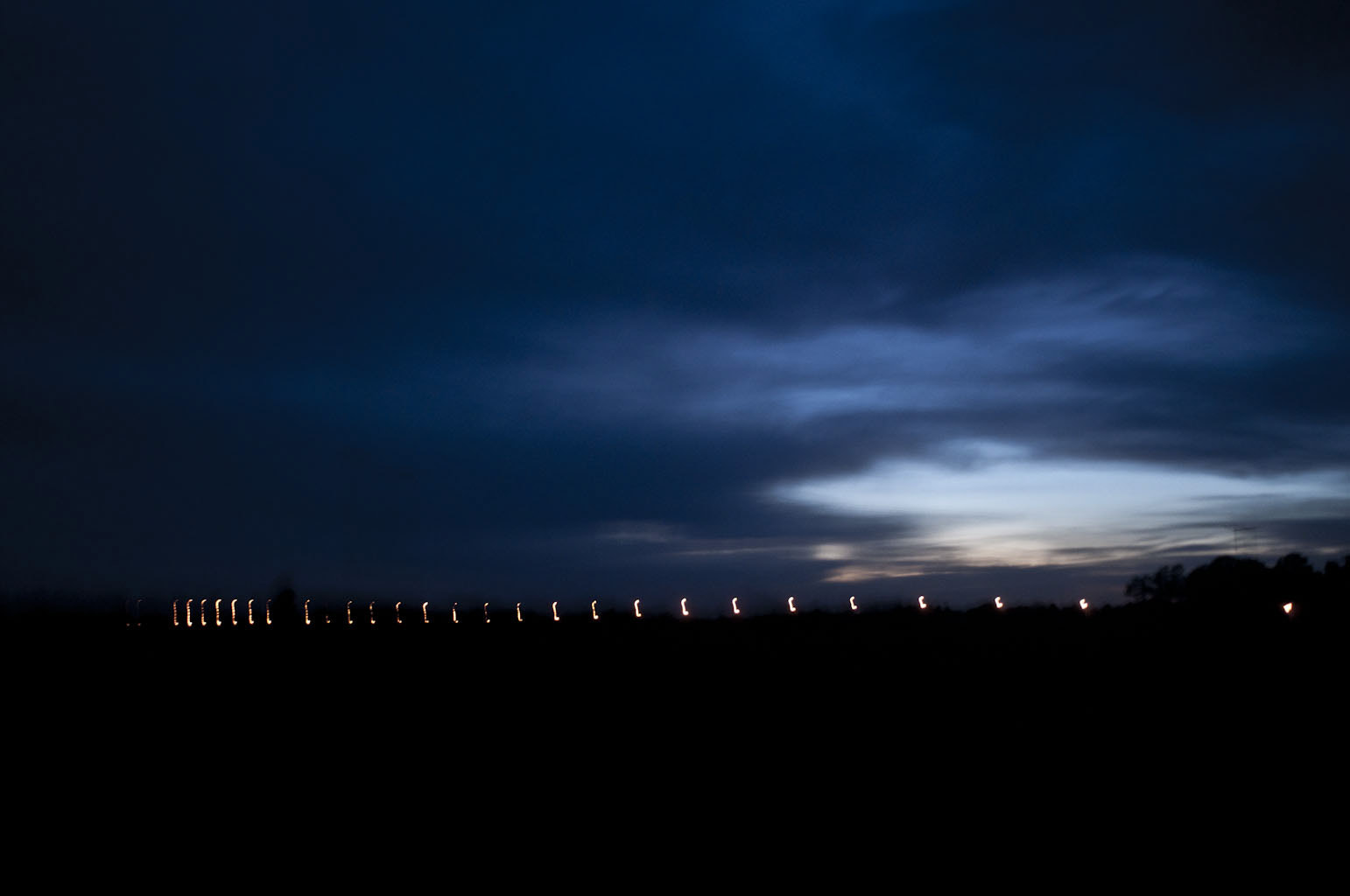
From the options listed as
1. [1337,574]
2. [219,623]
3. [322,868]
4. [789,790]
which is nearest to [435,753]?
[322,868]

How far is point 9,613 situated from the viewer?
39.4 meters

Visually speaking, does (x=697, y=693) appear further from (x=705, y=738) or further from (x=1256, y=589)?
(x=1256, y=589)

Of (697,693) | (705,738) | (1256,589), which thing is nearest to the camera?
(705,738)

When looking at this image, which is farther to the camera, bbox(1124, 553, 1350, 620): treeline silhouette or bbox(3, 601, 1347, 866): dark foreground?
bbox(1124, 553, 1350, 620): treeline silhouette

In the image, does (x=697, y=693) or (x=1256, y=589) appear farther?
(x=1256, y=589)

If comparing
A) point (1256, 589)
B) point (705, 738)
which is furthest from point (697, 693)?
point (1256, 589)

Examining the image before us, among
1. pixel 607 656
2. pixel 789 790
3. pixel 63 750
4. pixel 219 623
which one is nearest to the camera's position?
pixel 789 790

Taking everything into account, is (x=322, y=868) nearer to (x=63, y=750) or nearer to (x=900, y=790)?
(x=63, y=750)

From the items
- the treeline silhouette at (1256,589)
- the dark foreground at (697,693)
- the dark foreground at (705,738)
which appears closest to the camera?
the dark foreground at (705,738)

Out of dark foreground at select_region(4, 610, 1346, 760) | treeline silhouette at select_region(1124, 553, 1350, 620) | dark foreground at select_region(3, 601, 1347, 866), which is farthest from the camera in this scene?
treeline silhouette at select_region(1124, 553, 1350, 620)

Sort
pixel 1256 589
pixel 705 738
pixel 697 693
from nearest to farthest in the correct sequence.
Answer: pixel 705 738
pixel 697 693
pixel 1256 589

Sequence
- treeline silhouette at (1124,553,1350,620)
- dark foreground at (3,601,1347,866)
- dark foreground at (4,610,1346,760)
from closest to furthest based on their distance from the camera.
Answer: dark foreground at (3,601,1347,866)
dark foreground at (4,610,1346,760)
treeline silhouette at (1124,553,1350,620)

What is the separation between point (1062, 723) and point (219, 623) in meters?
36.4

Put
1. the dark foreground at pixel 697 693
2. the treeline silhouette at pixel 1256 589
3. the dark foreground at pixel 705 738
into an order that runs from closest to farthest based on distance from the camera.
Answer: the dark foreground at pixel 705 738 < the dark foreground at pixel 697 693 < the treeline silhouette at pixel 1256 589
